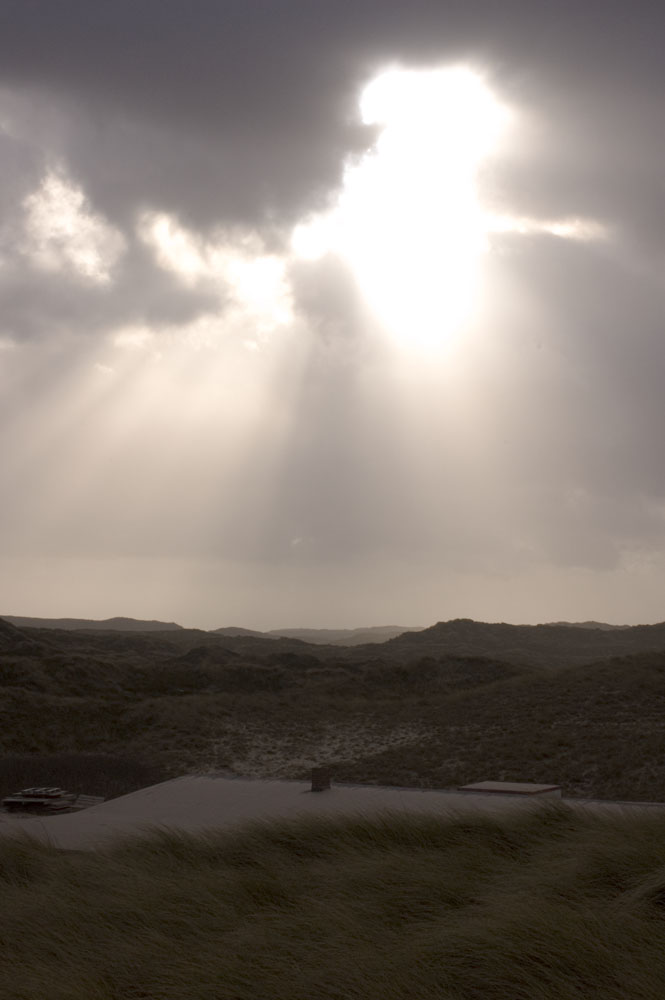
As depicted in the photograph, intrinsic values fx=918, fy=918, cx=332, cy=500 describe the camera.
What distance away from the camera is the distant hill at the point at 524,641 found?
83625 millimetres

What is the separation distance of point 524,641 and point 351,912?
95.8 m

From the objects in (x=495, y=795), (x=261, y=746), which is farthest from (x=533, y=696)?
(x=495, y=795)

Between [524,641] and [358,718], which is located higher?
[524,641]

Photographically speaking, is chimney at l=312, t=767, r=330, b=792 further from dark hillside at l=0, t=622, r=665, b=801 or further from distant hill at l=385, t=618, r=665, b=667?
distant hill at l=385, t=618, r=665, b=667

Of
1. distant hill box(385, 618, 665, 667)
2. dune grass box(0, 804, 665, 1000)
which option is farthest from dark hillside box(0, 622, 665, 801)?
distant hill box(385, 618, 665, 667)

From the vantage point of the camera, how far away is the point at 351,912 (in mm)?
7359

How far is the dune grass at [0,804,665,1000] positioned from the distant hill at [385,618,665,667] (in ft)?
223

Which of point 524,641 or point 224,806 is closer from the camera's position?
point 224,806

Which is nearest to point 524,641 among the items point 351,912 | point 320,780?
point 320,780

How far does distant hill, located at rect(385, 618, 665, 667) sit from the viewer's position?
3292 inches

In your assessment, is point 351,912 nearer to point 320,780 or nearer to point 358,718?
point 320,780

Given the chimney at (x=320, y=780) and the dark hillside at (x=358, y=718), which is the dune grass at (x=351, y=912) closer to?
the chimney at (x=320, y=780)

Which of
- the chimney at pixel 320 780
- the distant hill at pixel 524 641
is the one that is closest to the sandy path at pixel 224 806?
the chimney at pixel 320 780

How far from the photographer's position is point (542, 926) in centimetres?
623
